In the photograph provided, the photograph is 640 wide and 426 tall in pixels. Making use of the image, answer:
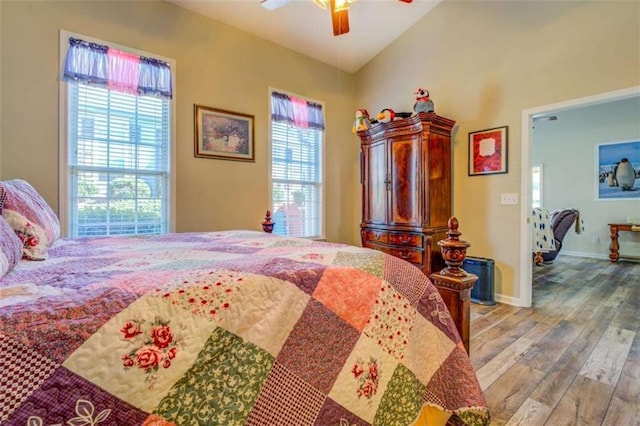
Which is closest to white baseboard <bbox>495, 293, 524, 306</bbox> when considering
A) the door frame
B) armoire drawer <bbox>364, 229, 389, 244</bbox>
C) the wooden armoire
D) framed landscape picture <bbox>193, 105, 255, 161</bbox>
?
the door frame

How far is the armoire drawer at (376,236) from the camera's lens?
367 centimetres

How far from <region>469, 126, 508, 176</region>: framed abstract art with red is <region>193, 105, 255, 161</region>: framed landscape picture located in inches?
97.3

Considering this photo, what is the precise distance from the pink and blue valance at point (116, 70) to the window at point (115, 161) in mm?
51

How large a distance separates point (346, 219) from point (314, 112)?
1570 millimetres

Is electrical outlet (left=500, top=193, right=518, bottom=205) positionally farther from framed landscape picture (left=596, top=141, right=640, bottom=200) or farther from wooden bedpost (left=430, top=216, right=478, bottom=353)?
framed landscape picture (left=596, top=141, right=640, bottom=200)

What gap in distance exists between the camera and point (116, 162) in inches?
111

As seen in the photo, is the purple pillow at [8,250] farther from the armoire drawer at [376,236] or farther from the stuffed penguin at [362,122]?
the stuffed penguin at [362,122]

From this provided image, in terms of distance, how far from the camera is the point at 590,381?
179cm

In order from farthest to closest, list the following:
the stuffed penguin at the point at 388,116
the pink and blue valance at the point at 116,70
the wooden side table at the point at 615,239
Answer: the wooden side table at the point at 615,239 < the stuffed penguin at the point at 388,116 < the pink and blue valance at the point at 116,70

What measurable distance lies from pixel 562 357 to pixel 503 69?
2.70 meters

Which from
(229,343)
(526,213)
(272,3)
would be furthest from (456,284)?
(272,3)

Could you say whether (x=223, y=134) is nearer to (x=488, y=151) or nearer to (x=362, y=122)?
(x=362, y=122)

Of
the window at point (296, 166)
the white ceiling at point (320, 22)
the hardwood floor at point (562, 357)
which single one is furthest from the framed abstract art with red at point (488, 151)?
the window at point (296, 166)

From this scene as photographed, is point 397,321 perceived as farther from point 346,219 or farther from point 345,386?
point 346,219
